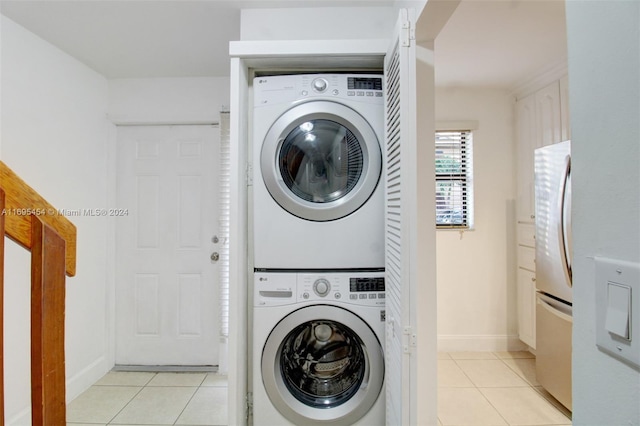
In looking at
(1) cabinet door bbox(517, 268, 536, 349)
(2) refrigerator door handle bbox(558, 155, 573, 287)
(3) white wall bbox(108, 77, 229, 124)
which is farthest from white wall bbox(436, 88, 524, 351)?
(3) white wall bbox(108, 77, 229, 124)

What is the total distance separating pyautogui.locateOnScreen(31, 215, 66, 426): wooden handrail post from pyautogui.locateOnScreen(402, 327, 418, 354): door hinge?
3.31 ft

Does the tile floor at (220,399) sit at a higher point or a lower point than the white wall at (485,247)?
lower

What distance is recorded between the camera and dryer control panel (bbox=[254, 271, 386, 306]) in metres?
1.57

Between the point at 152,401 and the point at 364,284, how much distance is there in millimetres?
1775

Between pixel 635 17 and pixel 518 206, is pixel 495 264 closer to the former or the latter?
pixel 518 206

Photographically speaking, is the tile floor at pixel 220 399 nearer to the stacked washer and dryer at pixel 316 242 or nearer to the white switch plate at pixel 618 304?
the stacked washer and dryer at pixel 316 242

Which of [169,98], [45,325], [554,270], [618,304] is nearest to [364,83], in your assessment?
[618,304]

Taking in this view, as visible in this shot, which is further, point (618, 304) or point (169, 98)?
point (169, 98)

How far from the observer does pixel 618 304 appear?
40 cm

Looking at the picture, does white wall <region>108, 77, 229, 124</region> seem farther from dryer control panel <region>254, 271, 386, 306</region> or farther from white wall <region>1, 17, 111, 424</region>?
dryer control panel <region>254, 271, 386, 306</region>

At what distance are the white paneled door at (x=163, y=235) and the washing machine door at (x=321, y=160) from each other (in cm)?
122

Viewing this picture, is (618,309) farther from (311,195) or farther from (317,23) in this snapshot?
(317,23)

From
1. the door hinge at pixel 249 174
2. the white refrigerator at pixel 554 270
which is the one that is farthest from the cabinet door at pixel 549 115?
the door hinge at pixel 249 174

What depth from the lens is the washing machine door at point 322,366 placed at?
1547 mm
